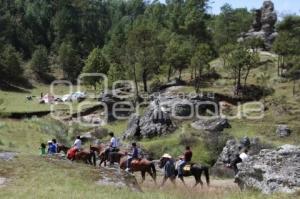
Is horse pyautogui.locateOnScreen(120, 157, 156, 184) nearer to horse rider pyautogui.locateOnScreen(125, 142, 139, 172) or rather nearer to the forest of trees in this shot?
horse rider pyautogui.locateOnScreen(125, 142, 139, 172)

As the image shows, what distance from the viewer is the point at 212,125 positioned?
201 ft

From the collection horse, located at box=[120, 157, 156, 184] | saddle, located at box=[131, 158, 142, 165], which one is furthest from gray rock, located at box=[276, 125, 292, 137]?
saddle, located at box=[131, 158, 142, 165]

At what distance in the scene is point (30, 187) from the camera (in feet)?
74.0

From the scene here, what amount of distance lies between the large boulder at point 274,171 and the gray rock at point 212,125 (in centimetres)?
3306

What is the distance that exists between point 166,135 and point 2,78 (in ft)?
218

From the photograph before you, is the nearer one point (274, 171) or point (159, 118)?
point (274, 171)

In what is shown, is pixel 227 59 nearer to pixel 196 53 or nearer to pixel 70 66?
pixel 196 53

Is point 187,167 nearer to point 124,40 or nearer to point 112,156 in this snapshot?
point 112,156

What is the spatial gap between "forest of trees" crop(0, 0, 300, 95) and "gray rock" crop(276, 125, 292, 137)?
783 inches

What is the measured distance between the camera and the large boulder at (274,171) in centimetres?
2448

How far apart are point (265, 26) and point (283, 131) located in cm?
5438

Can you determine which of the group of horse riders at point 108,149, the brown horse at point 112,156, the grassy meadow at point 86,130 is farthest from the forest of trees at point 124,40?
the brown horse at point 112,156

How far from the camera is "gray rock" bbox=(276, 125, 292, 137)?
6412 centimetres

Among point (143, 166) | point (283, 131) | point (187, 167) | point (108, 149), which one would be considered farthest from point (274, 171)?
point (283, 131)
